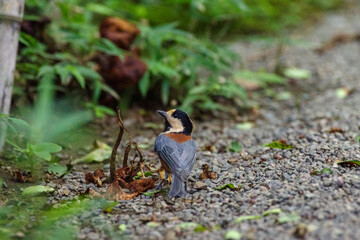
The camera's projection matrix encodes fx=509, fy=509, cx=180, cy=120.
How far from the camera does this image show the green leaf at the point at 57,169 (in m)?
3.73

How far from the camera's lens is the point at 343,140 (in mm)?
4176

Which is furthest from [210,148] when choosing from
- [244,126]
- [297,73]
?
[297,73]

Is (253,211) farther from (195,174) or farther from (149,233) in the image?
(195,174)

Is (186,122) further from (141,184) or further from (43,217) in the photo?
(43,217)

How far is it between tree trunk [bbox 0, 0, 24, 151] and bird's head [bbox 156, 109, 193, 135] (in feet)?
3.90

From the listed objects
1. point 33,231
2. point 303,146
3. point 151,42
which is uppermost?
point 151,42

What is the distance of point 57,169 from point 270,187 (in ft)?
5.11

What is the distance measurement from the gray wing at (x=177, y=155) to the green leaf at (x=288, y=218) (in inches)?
30.2

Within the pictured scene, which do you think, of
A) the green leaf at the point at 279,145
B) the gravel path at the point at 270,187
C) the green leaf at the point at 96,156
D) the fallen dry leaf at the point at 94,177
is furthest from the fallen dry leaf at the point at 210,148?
the fallen dry leaf at the point at 94,177

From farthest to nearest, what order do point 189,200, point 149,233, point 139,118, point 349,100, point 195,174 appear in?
point 349,100
point 139,118
point 195,174
point 189,200
point 149,233

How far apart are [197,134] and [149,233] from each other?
2.31 meters

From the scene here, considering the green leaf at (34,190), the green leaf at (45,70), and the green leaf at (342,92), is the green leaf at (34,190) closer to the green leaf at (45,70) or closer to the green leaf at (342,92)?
the green leaf at (45,70)

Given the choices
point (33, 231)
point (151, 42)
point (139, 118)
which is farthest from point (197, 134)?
point (33, 231)

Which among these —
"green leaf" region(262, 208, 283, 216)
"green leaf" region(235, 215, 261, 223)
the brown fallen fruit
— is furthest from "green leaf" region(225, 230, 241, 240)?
the brown fallen fruit
